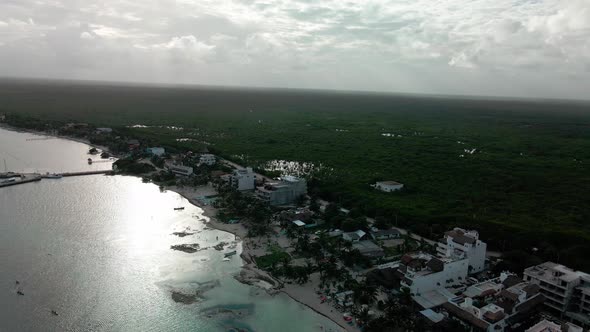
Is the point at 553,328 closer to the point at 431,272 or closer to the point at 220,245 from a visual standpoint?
the point at 431,272

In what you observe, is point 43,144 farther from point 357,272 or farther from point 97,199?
point 357,272

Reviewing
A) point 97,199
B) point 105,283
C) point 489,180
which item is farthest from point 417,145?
point 105,283

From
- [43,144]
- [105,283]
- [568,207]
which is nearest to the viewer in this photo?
[105,283]

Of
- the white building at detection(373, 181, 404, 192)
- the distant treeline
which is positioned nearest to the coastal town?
the distant treeline

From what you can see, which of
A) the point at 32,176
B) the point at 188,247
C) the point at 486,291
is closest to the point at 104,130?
the point at 32,176

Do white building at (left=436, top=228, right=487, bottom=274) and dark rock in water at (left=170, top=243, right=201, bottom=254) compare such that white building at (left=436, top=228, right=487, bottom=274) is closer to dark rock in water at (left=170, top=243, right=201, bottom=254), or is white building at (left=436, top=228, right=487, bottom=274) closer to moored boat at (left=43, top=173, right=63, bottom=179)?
dark rock in water at (left=170, top=243, right=201, bottom=254)

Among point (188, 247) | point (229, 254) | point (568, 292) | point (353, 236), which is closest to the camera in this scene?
point (568, 292)

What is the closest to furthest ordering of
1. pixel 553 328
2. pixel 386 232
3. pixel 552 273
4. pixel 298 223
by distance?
pixel 553 328 → pixel 552 273 → pixel 386 232 → pixel 298 223

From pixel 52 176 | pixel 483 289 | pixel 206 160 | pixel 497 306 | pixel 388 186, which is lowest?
pixel 52 176
